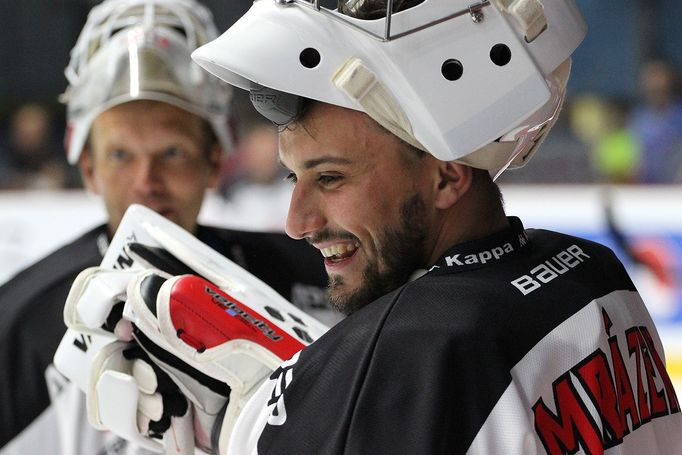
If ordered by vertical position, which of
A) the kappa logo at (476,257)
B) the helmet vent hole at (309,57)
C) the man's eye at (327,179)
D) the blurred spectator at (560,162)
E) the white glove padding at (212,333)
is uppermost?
the helmet vent hole at (309,57)

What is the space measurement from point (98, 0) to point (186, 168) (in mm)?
2944

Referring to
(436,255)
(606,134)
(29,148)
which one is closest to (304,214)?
(436,255)

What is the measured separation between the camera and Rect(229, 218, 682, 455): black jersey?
110 cm

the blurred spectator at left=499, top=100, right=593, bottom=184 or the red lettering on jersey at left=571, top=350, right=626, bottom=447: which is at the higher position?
the red lettering on jersey at left=571, top=350, right=626, bottom=447

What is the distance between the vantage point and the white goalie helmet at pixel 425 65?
4.07 ft

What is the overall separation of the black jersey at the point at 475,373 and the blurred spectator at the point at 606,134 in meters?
3.81

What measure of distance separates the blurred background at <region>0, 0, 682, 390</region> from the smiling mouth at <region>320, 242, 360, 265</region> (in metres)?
3.31

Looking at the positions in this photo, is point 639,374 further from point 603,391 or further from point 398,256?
point 398,256

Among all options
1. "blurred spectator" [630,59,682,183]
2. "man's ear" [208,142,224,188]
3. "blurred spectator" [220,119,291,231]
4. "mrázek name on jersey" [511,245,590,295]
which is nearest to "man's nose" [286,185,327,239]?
"mrázek name on jersey" [511,245,590,295]

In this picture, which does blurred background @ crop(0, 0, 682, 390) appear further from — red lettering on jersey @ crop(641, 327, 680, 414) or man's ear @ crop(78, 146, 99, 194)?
red lettering on jersey @ crop(641, 327, 680, 414)

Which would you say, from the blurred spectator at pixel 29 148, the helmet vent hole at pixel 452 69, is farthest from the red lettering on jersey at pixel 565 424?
the blurred spectator at pixel 29 148

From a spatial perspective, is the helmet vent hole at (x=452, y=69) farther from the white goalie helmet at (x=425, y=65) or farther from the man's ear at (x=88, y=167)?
the man's ear at (x=88, y=167)

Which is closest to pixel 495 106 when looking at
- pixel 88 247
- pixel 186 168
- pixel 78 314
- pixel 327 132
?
pixel 327 132

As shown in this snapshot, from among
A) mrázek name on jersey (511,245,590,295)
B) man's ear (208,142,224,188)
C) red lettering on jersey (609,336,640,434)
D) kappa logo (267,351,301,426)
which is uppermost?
mrázek name on jersey (511,245,590,295)
